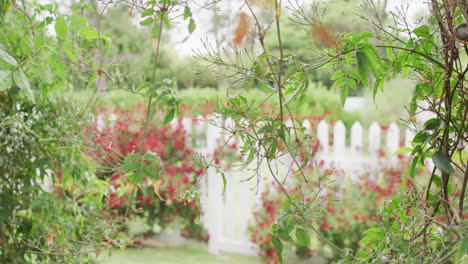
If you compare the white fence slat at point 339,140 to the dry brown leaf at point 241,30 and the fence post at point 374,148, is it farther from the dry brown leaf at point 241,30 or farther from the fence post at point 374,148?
the dry brown leaf at point 241,30

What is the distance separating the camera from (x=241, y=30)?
1.57 ft

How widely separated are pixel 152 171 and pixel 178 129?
259 cm

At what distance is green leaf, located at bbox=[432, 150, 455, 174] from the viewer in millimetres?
528

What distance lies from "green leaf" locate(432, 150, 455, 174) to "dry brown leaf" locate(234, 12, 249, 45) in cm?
31

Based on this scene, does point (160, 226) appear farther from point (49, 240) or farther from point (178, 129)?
point (49, 240)

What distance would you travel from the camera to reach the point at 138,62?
339 inches

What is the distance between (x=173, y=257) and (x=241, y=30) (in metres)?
2.64

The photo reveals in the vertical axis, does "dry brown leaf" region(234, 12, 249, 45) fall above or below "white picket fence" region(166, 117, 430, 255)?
above

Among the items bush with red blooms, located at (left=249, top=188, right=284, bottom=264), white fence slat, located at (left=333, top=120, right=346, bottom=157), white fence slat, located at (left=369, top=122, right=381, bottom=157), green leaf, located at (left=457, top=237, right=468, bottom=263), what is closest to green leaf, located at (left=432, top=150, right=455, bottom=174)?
green leaf, located at (left=457, top=237, right=468, bottom=263)

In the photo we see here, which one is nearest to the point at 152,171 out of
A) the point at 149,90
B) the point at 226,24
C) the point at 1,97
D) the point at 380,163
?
the point at 149,90

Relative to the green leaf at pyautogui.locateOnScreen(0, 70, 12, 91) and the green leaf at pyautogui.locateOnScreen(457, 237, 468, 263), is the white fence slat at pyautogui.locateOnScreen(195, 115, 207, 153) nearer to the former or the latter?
the green leaf at pyautogui.locateOnScreen(0, 70, 12, 91)

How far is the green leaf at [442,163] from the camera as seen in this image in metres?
0.53

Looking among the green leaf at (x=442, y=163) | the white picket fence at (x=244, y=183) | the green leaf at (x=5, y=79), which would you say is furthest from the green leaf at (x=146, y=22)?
the white picket fence at (x=244, y=183)

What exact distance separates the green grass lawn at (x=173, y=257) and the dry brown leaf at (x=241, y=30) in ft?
8.11
